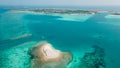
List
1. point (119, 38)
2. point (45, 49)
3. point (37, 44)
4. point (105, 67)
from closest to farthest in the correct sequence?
point (105, 67) → point (45, 49) → point (37, 44) → point (119, 38)

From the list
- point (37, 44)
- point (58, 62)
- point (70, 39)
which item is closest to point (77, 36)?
point (70, 39)

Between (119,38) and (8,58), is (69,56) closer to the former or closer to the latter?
(8,58)

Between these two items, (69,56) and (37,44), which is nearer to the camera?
(69,56)

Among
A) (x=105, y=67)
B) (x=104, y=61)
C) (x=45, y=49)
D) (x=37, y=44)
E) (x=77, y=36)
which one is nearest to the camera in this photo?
(x=105, y=67)
